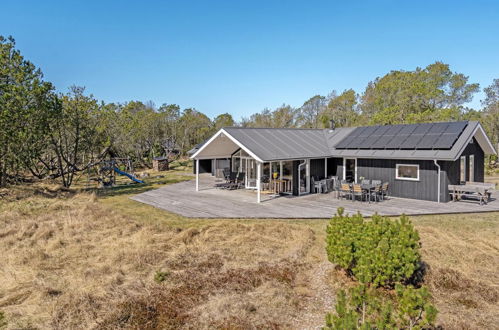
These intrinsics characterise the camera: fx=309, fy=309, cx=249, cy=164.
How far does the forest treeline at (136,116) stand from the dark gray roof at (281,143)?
10.4 metres

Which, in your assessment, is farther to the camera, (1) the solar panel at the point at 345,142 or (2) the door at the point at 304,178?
(1) the solar panel at the point at 345,142

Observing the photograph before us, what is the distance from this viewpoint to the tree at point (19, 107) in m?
14.9

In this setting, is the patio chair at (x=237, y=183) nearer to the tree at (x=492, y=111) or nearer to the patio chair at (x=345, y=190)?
the patio chair at (x=345, y=190)

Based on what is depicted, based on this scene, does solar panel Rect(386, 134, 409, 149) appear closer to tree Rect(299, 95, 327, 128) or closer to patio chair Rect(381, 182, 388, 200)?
patio chair Rect(381, 182, 388, 200)

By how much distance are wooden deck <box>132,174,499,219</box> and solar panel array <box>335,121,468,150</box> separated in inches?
100

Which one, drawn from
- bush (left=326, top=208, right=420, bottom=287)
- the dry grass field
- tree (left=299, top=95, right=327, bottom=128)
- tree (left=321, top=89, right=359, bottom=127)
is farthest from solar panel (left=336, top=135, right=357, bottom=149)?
tree (left=299, top=95, right=327, bottom=128)

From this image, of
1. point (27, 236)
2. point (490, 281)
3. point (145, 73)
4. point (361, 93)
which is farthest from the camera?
point (361, 93)

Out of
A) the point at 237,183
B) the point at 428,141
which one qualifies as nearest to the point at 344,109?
the point at 237,183

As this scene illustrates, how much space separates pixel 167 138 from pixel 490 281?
38.5 metres

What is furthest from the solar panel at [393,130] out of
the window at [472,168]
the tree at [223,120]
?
the tree at [223,120]

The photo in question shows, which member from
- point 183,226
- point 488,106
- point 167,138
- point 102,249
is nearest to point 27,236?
point 102,249

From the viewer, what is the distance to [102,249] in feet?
25.6

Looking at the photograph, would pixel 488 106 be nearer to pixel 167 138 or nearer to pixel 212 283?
pixel 167 138

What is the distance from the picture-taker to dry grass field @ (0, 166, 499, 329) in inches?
187
